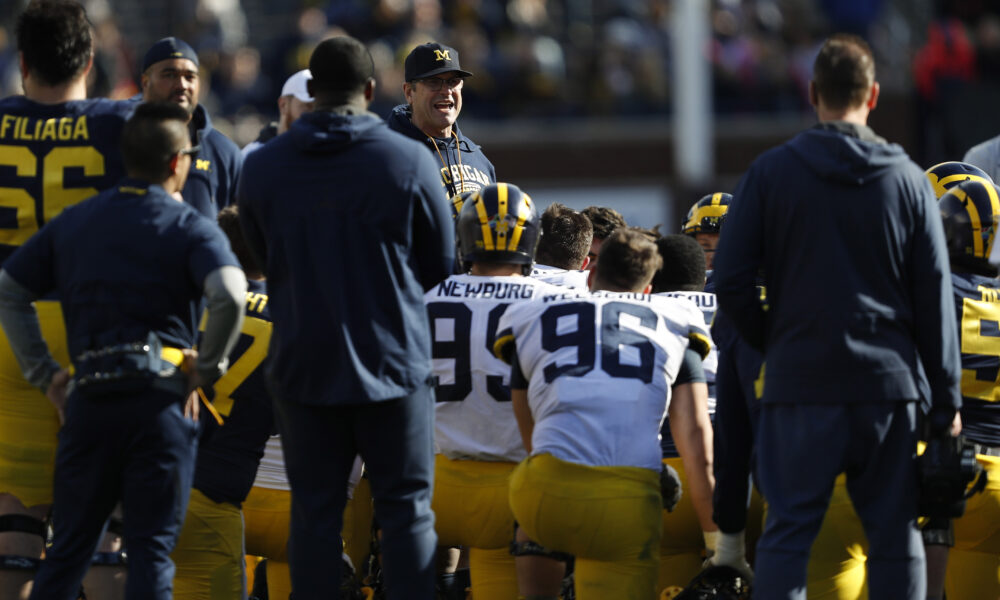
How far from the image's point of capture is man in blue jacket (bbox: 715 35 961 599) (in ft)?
15.8

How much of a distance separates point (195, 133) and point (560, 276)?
1889 millimetres

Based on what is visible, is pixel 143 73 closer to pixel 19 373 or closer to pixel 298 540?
pixel 19 373

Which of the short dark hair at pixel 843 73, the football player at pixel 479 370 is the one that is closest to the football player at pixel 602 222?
the football player at pixel 479 370

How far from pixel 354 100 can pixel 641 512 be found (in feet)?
6.17

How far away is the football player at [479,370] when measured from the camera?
5.89 meters

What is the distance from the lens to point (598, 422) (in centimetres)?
526

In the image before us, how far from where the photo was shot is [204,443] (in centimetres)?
591

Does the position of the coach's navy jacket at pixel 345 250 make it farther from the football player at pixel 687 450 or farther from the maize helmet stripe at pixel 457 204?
the maize helmet stripe at pixel 457 204

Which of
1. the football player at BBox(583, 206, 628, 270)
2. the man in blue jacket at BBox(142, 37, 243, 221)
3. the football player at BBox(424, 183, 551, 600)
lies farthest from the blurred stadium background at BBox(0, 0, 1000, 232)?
the football player at BBox(424, 183, 551, 600)

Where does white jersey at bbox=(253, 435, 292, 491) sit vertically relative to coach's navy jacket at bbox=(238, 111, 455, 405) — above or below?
below

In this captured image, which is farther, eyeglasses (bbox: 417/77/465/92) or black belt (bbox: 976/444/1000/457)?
eyeglasses (bbox: 417/77/465/92)

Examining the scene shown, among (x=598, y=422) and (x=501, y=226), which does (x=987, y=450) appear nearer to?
(x=598, y=422)

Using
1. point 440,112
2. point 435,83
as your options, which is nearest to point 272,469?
point 440,112

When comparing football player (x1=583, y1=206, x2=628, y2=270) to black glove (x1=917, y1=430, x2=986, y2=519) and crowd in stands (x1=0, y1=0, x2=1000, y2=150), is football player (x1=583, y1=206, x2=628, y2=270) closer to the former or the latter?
black glove (x1=917, y1=430, x2=986, y2=519)
